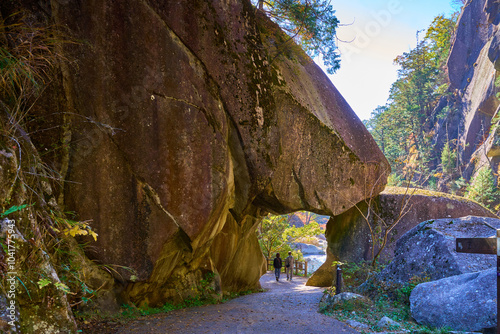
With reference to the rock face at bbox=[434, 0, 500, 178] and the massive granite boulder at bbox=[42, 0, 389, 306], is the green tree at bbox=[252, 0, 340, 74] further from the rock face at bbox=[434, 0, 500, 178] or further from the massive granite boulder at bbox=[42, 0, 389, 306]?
the rock face at bbox=[434, 0, 500, 178]

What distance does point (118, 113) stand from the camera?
6.49m

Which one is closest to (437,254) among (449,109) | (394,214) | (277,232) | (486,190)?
(394,214)

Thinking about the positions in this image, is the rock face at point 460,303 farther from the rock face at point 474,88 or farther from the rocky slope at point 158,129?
the rock face at point 474,88

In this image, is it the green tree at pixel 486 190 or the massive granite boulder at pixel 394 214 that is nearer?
the massive granite boulder at pixel 394 214

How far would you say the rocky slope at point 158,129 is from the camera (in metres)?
6.23

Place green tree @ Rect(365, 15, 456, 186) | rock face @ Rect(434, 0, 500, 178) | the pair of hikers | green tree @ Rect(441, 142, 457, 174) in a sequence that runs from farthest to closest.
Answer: green tree @ Rect(365, 15, 456, 186) < green tree @ Rect(441, 142, 457, 174) < rock face @ Rect(434, 0, 500, 178) < the pair of hikers

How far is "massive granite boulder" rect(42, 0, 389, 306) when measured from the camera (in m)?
6.29

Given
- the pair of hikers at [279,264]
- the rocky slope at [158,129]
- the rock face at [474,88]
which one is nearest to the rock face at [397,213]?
the pair of hikers at [279,264]

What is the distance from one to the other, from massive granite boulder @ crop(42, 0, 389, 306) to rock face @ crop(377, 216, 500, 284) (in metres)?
3.81

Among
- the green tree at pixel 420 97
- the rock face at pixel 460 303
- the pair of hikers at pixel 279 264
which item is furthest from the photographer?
the green tree at pixel 420 97

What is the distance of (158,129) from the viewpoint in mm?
6730

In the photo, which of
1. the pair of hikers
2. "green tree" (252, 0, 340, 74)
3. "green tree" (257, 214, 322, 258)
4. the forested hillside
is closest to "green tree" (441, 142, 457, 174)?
the forested hillside

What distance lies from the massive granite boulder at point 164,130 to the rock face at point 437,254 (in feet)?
12.5

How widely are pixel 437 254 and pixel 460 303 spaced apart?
2.08 meters
